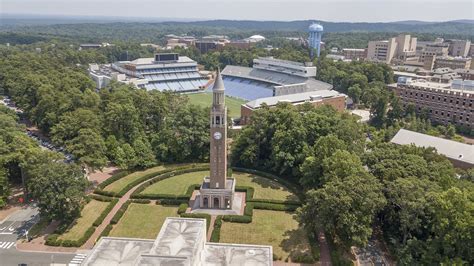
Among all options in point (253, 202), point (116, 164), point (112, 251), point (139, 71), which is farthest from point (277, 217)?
point (139, 71)

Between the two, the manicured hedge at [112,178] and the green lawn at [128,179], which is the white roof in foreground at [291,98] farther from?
the manicured hedge at [112,178]

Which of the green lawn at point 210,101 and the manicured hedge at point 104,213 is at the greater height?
the green lawn at point 210,101

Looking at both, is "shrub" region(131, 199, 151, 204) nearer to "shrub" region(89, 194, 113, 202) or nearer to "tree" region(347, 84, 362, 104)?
"shrub" region(89, 194, 113, 202)

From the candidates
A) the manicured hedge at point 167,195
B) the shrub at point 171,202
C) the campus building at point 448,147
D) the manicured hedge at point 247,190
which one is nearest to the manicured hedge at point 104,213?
the manicured hedge at point 167,195

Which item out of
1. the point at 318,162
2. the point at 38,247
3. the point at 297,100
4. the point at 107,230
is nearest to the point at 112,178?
the point at 107,230

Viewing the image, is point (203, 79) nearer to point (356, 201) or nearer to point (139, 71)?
point (139, 71)

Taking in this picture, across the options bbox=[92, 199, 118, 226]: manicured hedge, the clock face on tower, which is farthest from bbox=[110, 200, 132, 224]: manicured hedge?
the clock face on tower

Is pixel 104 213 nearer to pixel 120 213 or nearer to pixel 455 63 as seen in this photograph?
pixel 120 213
